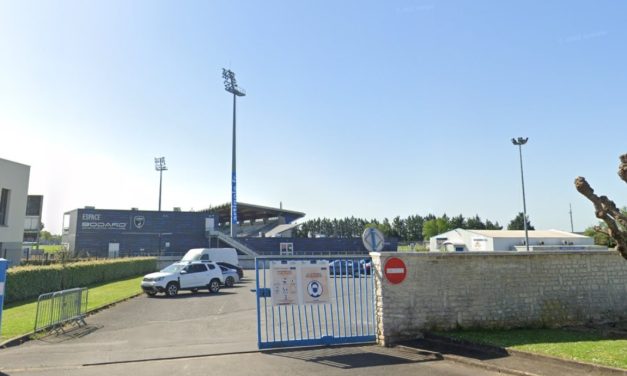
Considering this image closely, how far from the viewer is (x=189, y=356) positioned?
30.4 feet

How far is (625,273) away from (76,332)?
15.6 meters

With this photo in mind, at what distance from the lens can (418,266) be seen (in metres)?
10.8

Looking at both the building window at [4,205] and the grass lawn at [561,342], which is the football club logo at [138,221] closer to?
the building window at [4,205]

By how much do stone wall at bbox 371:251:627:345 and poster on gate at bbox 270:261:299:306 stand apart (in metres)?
1.92

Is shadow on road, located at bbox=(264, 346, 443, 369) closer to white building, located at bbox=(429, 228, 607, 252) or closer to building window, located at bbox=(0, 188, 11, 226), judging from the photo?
building window, located at bbox=(0, 188, 11, 226)

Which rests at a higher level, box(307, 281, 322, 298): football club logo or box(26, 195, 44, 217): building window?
box(26, 195, 44, 217): building window

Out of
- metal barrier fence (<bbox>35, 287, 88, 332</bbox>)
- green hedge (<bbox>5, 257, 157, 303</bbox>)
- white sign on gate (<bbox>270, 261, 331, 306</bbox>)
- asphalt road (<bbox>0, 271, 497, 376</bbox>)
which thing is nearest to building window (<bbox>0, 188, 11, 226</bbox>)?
green hedge (<bbox>5, 257, 157, 303</bbox>)

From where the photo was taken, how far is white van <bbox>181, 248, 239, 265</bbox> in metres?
32.0

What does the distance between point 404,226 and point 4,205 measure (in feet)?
414

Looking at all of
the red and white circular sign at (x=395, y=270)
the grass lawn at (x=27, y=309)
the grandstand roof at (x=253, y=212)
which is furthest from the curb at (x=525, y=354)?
the grandstand roof at (x=253, y=212)

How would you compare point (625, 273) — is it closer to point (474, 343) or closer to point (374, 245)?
point (474, 343)

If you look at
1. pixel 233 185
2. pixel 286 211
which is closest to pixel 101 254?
pixel 233 185

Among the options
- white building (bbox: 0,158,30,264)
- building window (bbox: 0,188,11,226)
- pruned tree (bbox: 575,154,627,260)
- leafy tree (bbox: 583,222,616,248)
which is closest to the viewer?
pruned tree (bbox: 575,154,627,260)

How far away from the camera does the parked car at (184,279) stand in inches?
898
